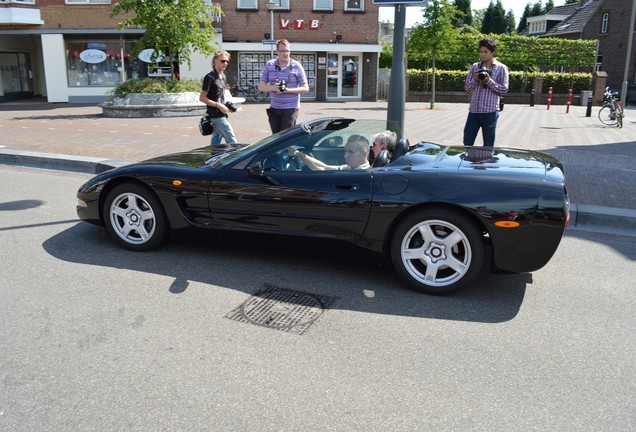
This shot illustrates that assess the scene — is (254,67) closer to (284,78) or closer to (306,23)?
(306,23)

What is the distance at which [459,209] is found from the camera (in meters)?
4.01

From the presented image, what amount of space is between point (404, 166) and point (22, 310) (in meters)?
2.92

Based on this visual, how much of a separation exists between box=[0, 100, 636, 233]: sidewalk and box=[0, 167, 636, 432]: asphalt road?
2.37 meters

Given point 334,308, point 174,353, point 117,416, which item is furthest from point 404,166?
point 117,416

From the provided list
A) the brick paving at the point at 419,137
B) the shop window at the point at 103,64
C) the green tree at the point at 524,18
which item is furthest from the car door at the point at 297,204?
the green tree at the point at 524,18

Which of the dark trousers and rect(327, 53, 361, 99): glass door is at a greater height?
rect(327, 53, 361, 99): glass door

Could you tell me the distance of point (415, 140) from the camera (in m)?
12.2

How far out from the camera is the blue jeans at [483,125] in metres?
7.07

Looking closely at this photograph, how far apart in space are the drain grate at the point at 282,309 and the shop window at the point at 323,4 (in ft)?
81.4

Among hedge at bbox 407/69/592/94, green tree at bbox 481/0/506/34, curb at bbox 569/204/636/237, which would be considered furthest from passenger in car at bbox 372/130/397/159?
green tree at bbox 481/0/506/34

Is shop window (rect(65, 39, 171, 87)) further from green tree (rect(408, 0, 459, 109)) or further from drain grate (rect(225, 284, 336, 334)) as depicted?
drain grate (rect(225, 284, 336, 334))

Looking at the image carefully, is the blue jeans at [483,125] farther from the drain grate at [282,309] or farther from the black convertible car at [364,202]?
the drain grate at [282,309]

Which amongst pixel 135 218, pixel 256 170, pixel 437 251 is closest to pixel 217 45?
pixel 135 218

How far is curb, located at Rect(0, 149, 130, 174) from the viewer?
884cm
